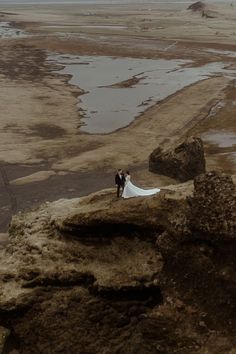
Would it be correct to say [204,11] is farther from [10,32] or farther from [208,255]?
[208,255]

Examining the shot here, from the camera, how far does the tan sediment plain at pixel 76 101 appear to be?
103 feet

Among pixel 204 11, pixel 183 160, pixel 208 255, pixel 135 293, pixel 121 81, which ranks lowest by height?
pixel 121 81

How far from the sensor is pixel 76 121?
129 ft

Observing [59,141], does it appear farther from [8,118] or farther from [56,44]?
[56,44]

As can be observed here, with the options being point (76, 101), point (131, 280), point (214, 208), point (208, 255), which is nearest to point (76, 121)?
point (76, 101)

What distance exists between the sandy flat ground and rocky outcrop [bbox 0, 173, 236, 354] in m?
11.2

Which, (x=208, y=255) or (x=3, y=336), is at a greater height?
(x=208, y=255)

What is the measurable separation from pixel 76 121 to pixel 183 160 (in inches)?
612

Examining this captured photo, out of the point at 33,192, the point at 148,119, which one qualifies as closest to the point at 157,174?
the point at 33,192

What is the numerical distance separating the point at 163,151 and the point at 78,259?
628 inches

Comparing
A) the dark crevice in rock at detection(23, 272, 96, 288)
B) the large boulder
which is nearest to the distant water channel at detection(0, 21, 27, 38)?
the dark crevice in rock at detection(23, 272, 96, 288)

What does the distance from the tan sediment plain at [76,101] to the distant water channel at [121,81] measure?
4.05ft

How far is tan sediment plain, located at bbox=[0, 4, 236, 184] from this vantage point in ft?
103

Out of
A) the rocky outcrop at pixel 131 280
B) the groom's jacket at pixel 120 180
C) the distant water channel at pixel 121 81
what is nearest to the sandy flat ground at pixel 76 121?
the distant water channel at pixel 121 81
